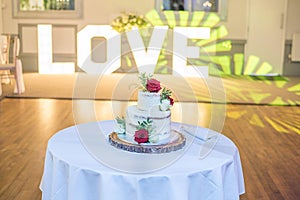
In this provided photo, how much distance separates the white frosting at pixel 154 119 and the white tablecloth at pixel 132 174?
0.40 feet

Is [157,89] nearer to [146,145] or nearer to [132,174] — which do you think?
[146,145]

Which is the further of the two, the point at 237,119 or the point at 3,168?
the point at 237,119

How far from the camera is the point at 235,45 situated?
8414mm

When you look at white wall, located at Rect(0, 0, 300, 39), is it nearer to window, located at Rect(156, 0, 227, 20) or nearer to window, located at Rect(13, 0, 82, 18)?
window, located at Rect(13, 0, 82, 18)

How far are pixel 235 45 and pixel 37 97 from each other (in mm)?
4074

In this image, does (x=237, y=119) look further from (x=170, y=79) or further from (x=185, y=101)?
(x=170, y=79)

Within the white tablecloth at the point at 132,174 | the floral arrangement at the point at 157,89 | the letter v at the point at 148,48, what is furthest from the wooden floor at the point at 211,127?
the letter v at the point at 148,48

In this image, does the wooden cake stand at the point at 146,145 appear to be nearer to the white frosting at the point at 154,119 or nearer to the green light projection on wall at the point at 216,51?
the white frosting at the point at 154,119

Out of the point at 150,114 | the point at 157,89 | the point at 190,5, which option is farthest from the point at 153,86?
the point at 190,5

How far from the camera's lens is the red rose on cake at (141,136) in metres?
2.06

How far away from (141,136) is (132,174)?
30cm

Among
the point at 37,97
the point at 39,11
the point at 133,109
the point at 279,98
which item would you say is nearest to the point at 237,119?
the point at 279,98

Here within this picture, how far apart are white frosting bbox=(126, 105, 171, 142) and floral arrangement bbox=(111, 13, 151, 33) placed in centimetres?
598

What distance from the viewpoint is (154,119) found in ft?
6.79
